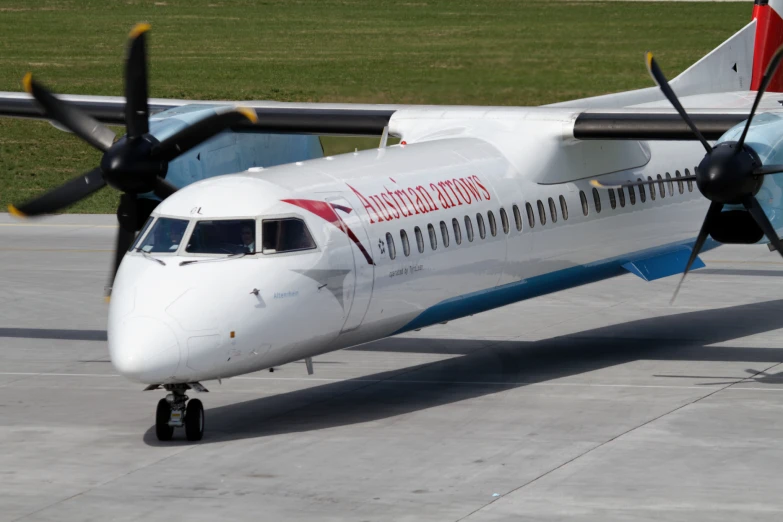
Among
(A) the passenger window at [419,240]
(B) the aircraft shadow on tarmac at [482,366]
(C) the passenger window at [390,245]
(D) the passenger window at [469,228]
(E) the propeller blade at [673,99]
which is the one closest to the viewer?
(B) the aircraft shadow on tarmac at [482,366]

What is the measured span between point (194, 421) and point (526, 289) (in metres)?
5.73

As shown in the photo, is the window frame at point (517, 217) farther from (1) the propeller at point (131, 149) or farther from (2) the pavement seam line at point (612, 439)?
(1) the propeller at point (131, 149)

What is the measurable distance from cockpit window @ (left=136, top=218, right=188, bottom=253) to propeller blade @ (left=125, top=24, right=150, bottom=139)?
10.2 ft

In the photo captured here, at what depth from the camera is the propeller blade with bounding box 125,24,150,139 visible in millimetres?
19391

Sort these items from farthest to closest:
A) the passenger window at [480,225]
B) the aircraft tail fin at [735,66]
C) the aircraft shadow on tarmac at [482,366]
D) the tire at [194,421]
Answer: the aircraft tail fin at [735,66], the passenger window at [480,225], the aircraft shadow on tarmac at [482,366], the tire at [194,421]

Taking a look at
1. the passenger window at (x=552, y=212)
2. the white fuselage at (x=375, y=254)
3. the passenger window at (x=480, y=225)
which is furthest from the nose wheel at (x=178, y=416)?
the passenger window at (x=552, y=212)

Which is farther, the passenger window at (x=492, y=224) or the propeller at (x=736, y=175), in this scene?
the passenger window at (x=492, y=224)

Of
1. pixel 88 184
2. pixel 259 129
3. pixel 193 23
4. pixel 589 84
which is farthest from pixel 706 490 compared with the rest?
pixel 193 23

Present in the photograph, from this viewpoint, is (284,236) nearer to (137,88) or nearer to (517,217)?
(517,217)

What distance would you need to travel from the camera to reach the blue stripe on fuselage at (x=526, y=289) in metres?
18.5

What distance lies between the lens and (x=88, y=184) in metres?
20.2

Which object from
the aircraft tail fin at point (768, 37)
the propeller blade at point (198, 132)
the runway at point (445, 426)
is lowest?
the runway at point (445, 426)

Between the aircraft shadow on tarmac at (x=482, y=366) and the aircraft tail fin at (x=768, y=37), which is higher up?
the aircraft tail fin at (x=768, y=37)

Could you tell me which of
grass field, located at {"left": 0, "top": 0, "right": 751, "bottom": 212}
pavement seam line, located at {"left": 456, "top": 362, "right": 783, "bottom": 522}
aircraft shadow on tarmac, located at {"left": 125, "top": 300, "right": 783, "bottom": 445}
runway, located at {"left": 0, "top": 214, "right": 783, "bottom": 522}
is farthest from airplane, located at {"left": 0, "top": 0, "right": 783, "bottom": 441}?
grass field, located at {"left": 0, "top": 0, "right": 751, "bottom": 212}
